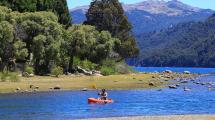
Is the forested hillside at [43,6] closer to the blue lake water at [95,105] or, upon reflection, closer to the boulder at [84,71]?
the boulder at [84,71]

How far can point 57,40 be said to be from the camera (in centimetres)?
9244

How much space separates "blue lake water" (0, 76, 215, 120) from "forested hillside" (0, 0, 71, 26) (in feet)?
123

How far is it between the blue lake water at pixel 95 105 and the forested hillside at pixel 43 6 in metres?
37.5

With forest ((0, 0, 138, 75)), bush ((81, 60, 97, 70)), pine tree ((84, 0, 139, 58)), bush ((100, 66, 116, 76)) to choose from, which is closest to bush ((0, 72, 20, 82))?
forest ((0, 0, 138, 75))

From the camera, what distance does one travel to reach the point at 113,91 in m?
71.8

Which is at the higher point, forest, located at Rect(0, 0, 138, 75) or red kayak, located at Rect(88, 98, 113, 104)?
forest, located at Rect(0, 0, 138, 75)

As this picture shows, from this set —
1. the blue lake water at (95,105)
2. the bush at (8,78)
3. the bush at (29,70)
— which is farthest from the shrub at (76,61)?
the blue lake water at (95,105)

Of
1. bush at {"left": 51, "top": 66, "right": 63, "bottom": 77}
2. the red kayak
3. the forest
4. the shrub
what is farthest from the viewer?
the shrub

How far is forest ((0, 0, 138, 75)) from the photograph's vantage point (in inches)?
3445

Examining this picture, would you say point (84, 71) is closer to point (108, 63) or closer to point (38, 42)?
point (108, 63)

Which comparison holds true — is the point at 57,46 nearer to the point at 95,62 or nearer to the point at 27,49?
the point at 27,49

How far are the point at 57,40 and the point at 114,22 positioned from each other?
3693cm

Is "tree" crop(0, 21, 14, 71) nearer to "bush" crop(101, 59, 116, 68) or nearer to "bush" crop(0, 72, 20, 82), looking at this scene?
"bush" crop(0, 72, 20, 82)

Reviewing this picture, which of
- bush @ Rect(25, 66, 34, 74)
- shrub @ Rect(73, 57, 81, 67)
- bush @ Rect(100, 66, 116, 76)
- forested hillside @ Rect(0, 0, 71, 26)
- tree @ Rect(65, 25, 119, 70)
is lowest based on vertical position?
bush @ Rect(100, 66, 116, 76)
